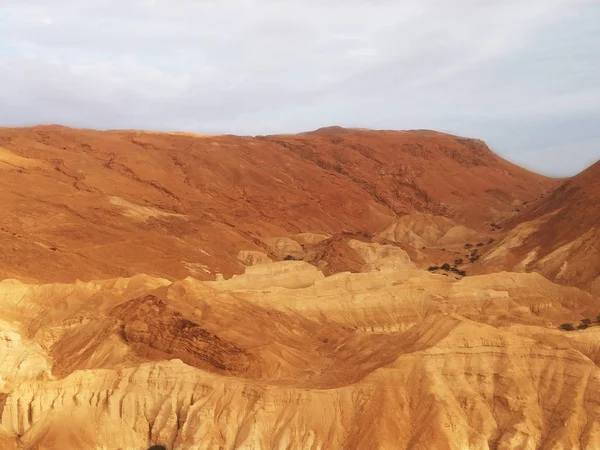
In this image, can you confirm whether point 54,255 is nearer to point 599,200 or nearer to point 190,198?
point 190,198

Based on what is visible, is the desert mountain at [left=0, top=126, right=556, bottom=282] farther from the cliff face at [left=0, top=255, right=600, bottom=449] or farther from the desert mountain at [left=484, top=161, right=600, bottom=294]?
the cliff face at [left=0, top=255, right=600, bottom=449]

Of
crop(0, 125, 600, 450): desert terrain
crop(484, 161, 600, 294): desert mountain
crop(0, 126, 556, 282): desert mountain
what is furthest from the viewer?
crop(0, 126, 556, 282): desert mountain

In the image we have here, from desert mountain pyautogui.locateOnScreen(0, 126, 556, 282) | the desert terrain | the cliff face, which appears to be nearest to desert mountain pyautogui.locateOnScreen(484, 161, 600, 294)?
the desert terrain

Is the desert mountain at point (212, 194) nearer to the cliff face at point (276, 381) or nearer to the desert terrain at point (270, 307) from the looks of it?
the desert terrain at point (270, 307)

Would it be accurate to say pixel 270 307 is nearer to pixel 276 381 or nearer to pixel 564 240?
pixel 276 381

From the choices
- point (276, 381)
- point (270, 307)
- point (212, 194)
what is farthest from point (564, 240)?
point (276, 381)

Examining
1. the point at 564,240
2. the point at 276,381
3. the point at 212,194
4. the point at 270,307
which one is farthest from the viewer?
the point at 212,194
